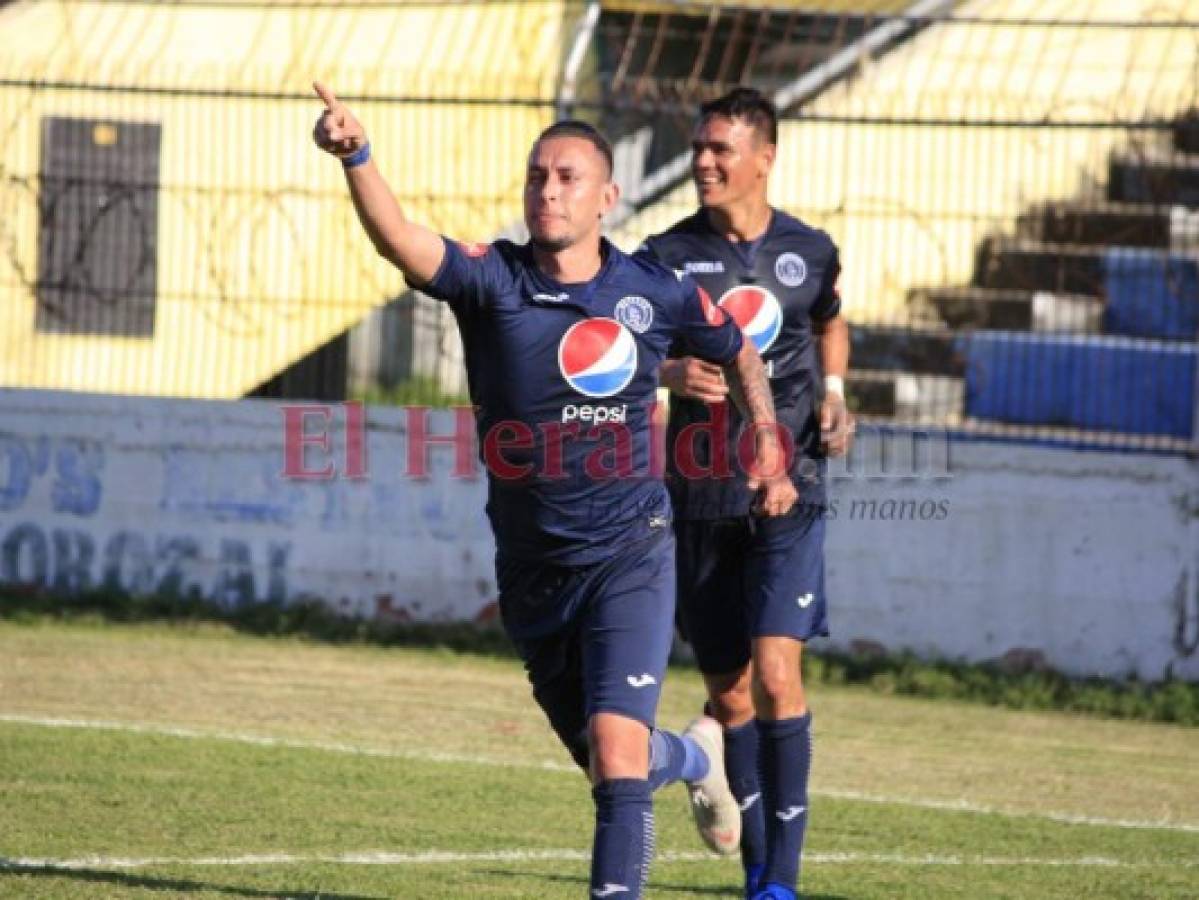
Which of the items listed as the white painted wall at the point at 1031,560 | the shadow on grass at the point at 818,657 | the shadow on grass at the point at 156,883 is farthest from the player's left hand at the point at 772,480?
the white painted wall at the point at 1031,560

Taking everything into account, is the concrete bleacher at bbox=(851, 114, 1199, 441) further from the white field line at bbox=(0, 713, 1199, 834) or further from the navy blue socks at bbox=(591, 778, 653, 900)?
the navy blue socks at bbox=(591, 778, 653, 900)

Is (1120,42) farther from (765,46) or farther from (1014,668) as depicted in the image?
(1014,668)

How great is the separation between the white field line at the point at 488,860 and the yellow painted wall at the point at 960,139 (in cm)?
571

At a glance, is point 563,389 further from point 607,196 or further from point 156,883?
point 156,883

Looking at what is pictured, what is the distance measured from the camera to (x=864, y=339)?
1495 cm

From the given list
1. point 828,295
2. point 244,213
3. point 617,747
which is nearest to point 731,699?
point 828,295

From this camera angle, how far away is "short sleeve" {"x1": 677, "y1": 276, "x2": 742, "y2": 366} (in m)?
6.66

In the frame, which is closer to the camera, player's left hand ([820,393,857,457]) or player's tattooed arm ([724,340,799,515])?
player's tattooed arm ([724,340,799,515])

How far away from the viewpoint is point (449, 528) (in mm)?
13602

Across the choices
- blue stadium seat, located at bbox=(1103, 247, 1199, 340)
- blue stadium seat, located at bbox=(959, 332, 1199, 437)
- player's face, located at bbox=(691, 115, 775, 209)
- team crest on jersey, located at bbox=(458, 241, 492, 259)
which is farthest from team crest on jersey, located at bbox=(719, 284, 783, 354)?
blue stadium seat, located at bbox=(1103, 247, 1199, 340)

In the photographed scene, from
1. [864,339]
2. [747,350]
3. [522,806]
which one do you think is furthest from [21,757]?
[864,339]

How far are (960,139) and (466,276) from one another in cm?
959

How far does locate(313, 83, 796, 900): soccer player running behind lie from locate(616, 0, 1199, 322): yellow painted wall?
697 centimetres

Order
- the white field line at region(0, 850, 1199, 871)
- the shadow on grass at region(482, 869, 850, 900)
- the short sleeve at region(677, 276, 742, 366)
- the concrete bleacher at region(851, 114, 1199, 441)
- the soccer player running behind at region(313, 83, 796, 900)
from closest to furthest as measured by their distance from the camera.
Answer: the soccer player running behind at region(313, 83, 796, 900) → the short sleeve at region(677, 276, 742, 366) → the white field line at region(0, 850, 1199, 871) → the shadow on grass at region(482, 869, 850, 900) → the concrete bleacher at region(851, 114, 1199, 441)
